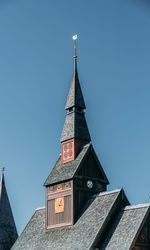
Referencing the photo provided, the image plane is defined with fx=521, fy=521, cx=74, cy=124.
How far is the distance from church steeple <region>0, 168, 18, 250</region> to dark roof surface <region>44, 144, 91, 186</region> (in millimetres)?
9103

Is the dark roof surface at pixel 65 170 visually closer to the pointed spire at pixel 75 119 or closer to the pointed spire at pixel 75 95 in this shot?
the pointed spire at pixel 75 119

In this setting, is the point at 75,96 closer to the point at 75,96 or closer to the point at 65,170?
the point at 75,96

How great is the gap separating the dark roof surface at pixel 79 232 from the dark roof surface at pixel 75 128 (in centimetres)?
627

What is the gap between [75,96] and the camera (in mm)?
49281

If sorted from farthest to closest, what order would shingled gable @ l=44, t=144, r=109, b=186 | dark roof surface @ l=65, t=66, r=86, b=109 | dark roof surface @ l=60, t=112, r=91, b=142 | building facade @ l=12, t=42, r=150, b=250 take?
dark roof surface @ l=65, t=66, r=86, b=109 < dark roof surface @ l=60, t=112, r=91, b=142 < shingled gable @ l=44, t=144, r=109, b=186 < building facade @ l=12, t=42, r=150, b=250

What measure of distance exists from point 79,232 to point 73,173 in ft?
17.4

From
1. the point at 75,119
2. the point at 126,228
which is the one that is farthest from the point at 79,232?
the point at 75,119

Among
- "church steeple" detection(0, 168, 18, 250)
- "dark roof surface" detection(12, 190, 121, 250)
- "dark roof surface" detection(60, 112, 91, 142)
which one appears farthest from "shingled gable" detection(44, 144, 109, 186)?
"church steeple" detection(0, 168, 18, 250)

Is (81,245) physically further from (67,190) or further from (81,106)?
(81,106)

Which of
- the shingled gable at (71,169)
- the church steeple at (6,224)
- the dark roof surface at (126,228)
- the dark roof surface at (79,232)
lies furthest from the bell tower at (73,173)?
the church steeple at (6,224)

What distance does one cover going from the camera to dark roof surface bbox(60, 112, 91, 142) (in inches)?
1890

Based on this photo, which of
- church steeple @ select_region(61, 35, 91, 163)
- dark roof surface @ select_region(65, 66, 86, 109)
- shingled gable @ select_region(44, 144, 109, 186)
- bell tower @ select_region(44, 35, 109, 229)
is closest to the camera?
bell tower @ select_region(44, 35, 109, 229)

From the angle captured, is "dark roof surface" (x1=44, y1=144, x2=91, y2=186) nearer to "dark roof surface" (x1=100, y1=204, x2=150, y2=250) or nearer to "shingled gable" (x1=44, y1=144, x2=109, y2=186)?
"shingled gable" (x1=44, y1=144, x2=109, y2=186)

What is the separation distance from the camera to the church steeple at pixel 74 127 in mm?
47719
